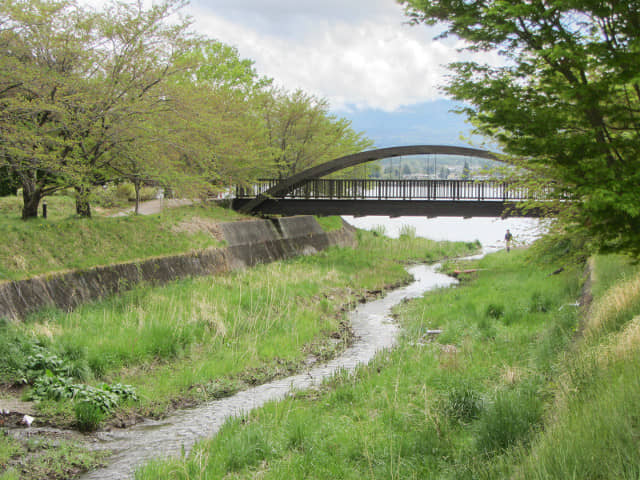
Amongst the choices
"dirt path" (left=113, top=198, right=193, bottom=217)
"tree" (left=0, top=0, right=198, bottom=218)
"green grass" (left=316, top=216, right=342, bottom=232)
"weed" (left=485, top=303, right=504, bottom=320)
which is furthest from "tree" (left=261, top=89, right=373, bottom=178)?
"weed" (left=485, top=303, right=504, bottom=320)

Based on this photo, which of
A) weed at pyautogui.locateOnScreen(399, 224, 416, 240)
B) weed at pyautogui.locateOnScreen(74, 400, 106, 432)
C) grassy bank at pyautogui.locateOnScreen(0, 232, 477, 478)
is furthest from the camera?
weed at pyautogui.locateOnScreen(399, 224, 416, 240)

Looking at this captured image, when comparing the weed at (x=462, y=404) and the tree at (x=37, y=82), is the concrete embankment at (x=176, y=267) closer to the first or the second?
the tree at (x=37, y=82)

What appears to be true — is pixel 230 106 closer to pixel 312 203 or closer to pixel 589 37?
pixel 312 203

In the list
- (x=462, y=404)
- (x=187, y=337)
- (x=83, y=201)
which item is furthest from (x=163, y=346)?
→ (x=462, y=404)

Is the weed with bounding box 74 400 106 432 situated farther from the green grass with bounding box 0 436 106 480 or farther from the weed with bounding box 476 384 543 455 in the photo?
the weed with bounding box 476 384 543 455

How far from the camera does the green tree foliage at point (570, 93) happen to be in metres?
8.29

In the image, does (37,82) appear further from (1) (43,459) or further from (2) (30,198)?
(1) (43,459)

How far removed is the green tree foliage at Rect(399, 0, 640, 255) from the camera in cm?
829

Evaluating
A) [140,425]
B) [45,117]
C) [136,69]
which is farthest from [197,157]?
[140,425]

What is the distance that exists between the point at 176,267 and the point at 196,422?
1002 centimetres

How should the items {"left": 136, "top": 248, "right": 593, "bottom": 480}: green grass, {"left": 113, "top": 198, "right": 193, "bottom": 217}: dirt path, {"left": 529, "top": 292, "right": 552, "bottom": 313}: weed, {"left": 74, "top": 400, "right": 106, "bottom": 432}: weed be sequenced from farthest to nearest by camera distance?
{"left": 113, "top": 198, "right": 193, "bottom": 217}: dirt path < {"left": 529, "top": 292, "right": 552, "bottom": 313}: weed < {"left": 74, "top": 400, "right": 106, "bottom": 432}: weed < {"left": 136, "top": 248, "right": 593, "bottom": 480}: green grass

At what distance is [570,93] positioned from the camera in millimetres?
8227

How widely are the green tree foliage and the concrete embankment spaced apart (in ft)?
34.7

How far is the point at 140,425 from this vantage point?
984cm
